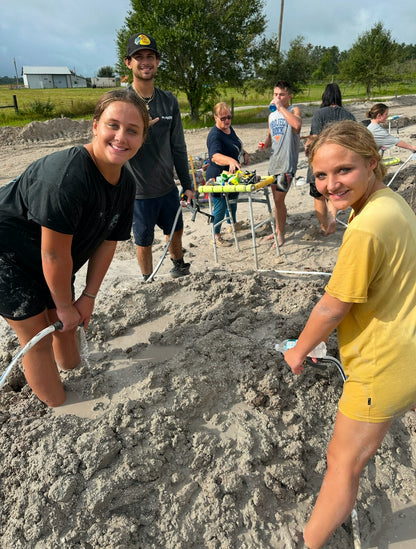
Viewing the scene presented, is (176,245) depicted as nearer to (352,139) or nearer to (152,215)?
(152,215)

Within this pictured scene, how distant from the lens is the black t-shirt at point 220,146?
4.79 m

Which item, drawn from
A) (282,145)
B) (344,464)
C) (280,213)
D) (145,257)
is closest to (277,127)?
(282,145)

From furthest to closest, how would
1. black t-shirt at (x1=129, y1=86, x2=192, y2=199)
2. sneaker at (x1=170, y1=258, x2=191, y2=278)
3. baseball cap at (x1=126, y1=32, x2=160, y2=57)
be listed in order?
sneaker at (x1=170, y1=258, x2=191, y2=278)
black t-shirt at (x1=129, y1=86, x2=192, y2=199)
baseball cap at (x1=126, y1=32, x2=160, y2=57)

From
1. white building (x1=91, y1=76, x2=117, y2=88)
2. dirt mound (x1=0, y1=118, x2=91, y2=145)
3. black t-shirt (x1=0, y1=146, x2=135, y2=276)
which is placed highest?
white building (x1=91, y1=76, x2=117, y2=88)

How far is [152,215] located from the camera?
3701 millimetres

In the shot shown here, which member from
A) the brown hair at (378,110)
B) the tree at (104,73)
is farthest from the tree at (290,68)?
the tree at (104,73)

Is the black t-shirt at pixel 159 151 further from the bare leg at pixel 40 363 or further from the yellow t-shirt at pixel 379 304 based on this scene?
the yellow t-shirt at pixel 379 304

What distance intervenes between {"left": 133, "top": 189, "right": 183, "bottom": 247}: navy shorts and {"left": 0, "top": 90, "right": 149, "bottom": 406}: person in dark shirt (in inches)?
54.2

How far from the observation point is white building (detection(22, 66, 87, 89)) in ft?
220

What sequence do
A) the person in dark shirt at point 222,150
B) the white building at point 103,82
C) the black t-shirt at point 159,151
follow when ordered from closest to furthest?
the black t-shirt at point 159,151
the person in dark shirt at point 222,150
the white building at point 103,82

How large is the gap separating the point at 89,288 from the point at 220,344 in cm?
90

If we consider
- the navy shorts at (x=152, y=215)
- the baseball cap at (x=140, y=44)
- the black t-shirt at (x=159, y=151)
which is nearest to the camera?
the baseball cap at (x=140, y=44)

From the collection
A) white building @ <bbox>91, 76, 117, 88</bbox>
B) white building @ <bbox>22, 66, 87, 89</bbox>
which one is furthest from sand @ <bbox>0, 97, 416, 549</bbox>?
white building @ <bbox>22, 66, 87, 89</bbox>

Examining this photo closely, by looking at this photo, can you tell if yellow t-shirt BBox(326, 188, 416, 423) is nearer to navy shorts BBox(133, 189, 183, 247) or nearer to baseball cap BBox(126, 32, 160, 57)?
navy shorts BBox(133, 189, 183, 247)
